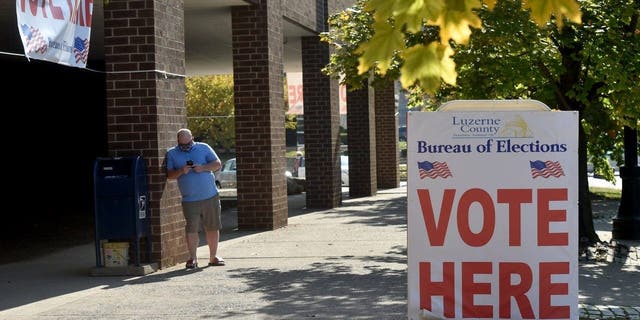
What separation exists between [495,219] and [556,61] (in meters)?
6.71

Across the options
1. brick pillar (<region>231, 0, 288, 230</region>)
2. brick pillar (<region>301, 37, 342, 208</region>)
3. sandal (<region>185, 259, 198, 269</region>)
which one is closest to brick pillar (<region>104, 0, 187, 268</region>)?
sandal (<region>185, 259, 198, 269</region>)

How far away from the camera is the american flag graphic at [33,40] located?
9.08m

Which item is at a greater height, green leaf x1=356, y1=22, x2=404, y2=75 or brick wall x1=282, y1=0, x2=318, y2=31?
brick wall x1=282, y1=0, x2=318, y2=31

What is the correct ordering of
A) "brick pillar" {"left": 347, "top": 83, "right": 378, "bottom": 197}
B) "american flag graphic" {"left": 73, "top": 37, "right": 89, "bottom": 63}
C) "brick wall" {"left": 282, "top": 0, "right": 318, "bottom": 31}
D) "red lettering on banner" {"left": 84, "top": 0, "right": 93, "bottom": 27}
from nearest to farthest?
"american flag graphic" {"left": 73, "top": 37, "right": 89, "bottom": 63}
"red lettering on banner" {"left": 84, "top": 0, "right": 93, "bottom": 27}
"brick wall" {"left": 282, "top": 0, "right": 318, "bottom": 31}
"brick pillar" {"left": 347, "top": 83, "right": 378, "bottom": 197}

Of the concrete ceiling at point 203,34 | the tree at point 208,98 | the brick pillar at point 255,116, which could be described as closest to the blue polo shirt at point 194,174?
the concrete ceiling at point 203,34

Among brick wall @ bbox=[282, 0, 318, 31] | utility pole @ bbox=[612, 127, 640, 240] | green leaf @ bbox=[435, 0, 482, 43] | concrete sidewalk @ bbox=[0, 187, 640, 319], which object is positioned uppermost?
brick wall @ bbox=[282, 0, 318, 31]

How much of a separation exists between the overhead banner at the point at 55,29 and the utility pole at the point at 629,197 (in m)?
8.62

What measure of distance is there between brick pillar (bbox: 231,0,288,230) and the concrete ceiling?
482mm

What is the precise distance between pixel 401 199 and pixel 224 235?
381 inches

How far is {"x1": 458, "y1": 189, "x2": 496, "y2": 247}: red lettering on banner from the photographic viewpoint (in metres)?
6.23

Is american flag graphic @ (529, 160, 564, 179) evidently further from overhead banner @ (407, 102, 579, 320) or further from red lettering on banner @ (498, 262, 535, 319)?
red lettering on banner @ (498, 262, 535, 319)

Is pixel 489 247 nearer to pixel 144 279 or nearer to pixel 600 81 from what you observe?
pixel 144 279

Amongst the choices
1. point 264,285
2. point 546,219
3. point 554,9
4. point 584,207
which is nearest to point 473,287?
point 546,219

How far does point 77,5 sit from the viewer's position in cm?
1020
